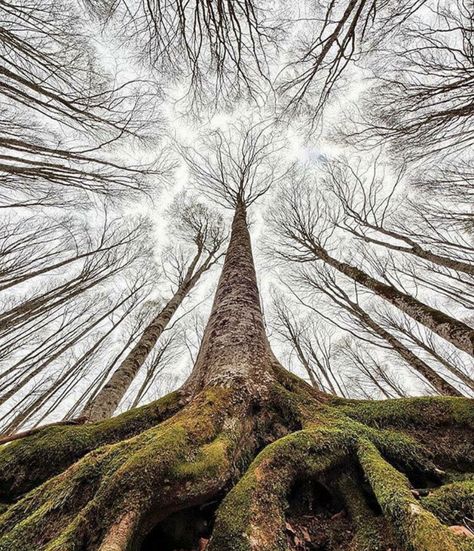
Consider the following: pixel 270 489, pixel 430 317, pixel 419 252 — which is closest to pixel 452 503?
pixel 270 489

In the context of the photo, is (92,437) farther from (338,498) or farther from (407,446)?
(407,446)

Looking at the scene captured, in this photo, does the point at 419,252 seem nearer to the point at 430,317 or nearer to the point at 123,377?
the point at 430,317

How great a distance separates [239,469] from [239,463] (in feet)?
0.12

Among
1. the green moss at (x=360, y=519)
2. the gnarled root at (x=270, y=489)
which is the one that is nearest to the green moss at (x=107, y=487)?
the gnarled root at (x=270, y=489)

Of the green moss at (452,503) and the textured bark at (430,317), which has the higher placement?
the textured bark at (430,317)

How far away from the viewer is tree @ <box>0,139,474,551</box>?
1264 millimetres

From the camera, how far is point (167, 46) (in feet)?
12.1

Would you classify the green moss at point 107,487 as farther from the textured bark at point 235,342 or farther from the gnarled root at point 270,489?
the textured bark at point 235,342

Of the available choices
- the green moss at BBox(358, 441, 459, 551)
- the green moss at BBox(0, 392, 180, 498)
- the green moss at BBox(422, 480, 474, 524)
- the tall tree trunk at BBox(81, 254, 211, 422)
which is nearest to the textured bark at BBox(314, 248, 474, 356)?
the green moss at BBox(422, 480, 474, 524)

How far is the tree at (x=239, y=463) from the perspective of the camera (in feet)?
4.15

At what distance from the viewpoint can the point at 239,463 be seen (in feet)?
5.97

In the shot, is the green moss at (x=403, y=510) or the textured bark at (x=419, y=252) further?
the textured bark at (x=419, y=252)

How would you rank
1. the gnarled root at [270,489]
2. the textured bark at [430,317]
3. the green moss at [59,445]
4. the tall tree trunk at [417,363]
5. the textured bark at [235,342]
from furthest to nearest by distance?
the tall tree trunk at [417,363], the textured bark at [430,317], the textured bark at [235,342], the green moss at [59,445], the gnarled root at [270,489]


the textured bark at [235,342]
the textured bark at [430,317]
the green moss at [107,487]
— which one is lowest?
the green moss at [107,487]
